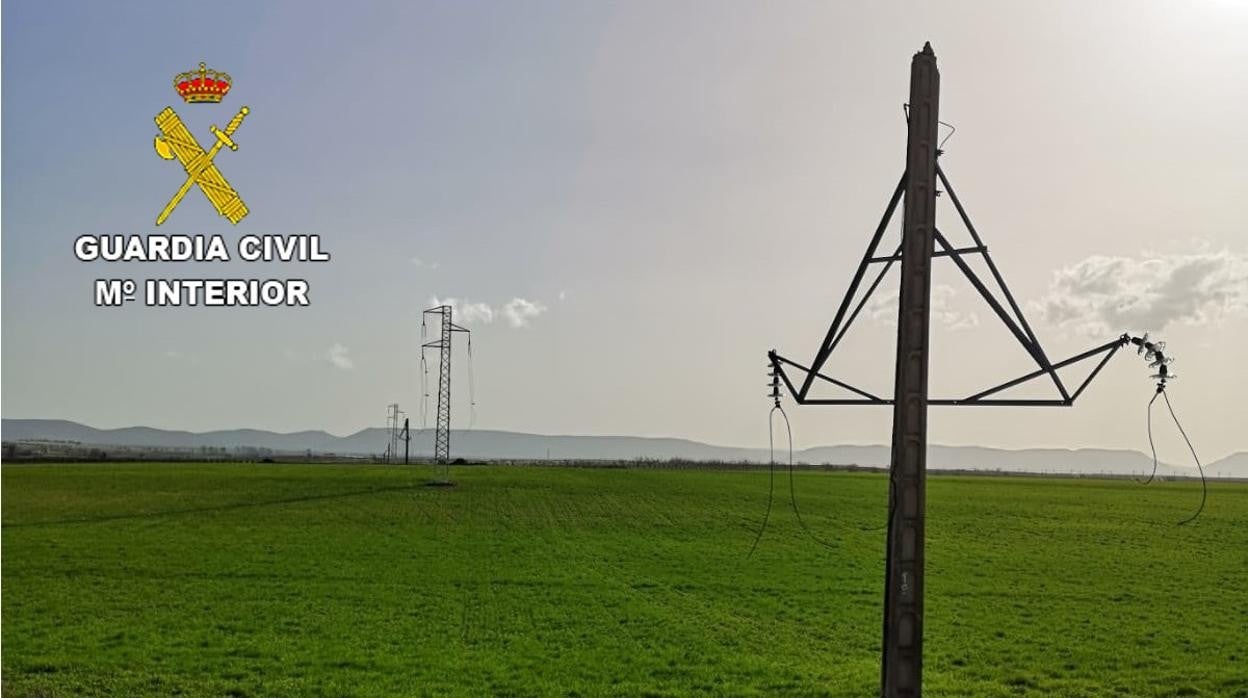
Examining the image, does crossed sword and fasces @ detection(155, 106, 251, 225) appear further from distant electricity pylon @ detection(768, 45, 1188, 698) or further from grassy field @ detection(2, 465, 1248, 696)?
distant electricity pylon @ detection(768, 45, 1188, 698)

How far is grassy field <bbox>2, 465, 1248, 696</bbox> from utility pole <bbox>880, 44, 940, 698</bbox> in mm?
9010

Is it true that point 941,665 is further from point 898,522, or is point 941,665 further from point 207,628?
point 207,628

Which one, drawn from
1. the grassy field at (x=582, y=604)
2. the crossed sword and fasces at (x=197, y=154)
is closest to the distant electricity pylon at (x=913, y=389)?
the grassy field at (x=582, y=604)

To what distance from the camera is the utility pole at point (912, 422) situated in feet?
31.5

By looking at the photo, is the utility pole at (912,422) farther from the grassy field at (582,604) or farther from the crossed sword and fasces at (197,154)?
the crossed sword and fasces at (197,154)

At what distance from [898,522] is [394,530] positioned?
4067 centimetres

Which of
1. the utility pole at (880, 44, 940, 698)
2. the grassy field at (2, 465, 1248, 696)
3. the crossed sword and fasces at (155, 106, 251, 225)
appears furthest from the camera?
the crossed sword and fasces at (155, 106, 251, 225)

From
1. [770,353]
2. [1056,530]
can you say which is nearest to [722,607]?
[770,353]

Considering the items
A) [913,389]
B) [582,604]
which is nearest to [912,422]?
[913,389]

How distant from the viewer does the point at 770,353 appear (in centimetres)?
1123

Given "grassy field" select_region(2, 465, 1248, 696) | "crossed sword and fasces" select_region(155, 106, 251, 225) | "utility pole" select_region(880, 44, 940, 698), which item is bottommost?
"grassy field" select_region(2, 465, 1248, 696)

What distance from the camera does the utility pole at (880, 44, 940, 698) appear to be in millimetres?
9602

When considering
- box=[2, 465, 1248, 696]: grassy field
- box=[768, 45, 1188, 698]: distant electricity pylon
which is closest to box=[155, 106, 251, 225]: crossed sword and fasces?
box=[2, 465, 1248, 696]: grassy field

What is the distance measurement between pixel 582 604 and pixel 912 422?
63.1ft
